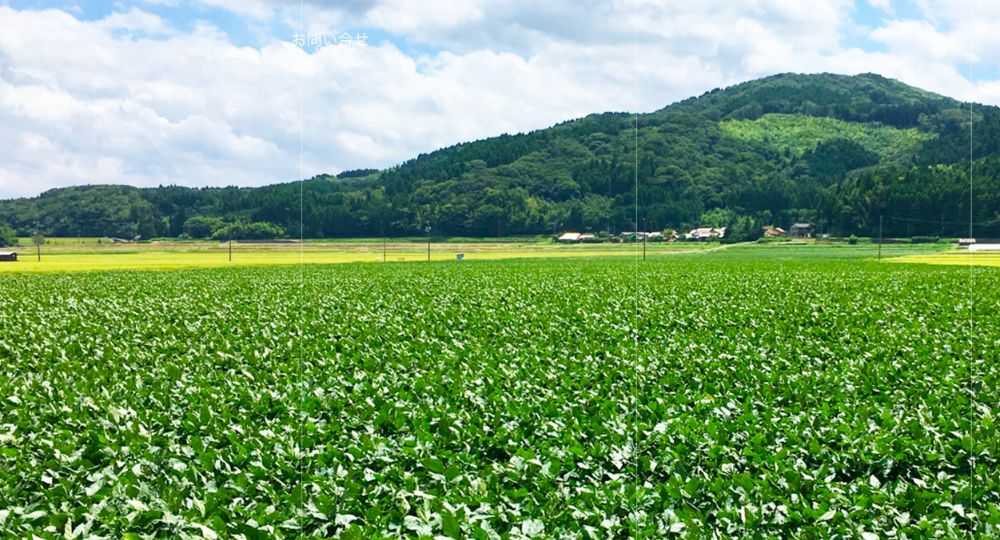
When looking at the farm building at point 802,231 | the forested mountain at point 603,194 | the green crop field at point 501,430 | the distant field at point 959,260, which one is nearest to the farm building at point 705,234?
the forested mountain at point 603,194

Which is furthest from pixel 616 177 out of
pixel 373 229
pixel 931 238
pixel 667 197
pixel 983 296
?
pixel 983 296

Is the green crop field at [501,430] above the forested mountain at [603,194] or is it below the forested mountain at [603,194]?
below

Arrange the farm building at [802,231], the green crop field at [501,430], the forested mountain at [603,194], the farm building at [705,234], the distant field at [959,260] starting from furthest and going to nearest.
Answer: the farm building at [705,234] < the farm building at [802,231] < the forested mountain at [603,194] < the distant field at [959,260] < the green crop field at [501,430]

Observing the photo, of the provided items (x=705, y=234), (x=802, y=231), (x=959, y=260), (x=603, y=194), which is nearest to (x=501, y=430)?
(x=959, y=260)

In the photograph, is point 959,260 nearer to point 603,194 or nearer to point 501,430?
point 501,430

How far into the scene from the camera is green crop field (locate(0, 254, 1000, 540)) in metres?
6.52

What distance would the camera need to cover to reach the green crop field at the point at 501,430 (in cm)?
652

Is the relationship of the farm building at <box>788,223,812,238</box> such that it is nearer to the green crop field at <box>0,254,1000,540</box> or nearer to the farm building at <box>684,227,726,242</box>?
the farm building at <box>684,227,726,242</box>

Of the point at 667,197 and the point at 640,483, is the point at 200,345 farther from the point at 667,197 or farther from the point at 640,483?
the point at 667,197

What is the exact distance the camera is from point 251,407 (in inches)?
419

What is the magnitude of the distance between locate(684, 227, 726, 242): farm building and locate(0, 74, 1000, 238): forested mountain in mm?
2725

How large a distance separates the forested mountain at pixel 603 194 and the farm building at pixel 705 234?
273cm

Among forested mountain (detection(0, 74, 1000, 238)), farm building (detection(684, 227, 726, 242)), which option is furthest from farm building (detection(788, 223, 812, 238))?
farm building (detection(684, 227, 726, 242))

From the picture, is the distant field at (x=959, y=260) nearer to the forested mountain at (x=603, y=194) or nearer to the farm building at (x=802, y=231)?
the forested mountain at (x=603, y=194)
